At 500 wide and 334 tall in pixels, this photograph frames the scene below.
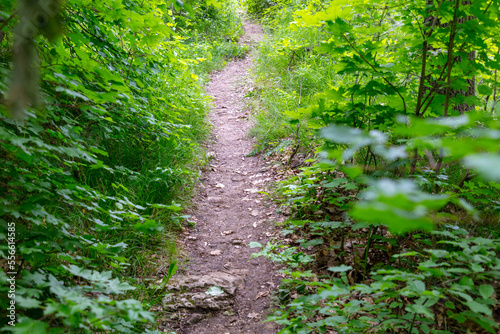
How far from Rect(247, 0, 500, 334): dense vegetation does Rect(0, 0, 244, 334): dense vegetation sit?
2.92 ft

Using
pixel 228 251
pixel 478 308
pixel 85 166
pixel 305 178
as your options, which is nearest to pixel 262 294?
pixel 228 251

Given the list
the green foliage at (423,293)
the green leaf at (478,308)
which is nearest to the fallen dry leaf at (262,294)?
the green foliage at (423,293)

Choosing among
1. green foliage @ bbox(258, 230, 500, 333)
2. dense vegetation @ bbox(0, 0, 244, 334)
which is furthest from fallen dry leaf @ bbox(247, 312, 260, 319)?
dense vegetation @ bbox(0, 0, 244, 334)

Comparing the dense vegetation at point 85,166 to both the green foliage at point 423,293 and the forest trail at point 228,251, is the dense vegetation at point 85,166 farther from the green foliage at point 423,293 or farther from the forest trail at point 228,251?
the green foliage at point 423,293

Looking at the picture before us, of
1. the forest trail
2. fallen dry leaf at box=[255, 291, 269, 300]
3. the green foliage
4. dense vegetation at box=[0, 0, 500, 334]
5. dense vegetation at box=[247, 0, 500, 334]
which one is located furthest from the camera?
fallen dry leaf at box=[255, 291, 269, 300]

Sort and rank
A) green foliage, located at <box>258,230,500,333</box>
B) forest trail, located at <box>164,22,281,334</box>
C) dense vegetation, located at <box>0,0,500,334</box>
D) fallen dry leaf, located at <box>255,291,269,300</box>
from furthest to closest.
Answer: fallen dry leaf, located at <box>255,291,269,300</box> < forest trail, located at <box>164,22,281,334</box> < green foliage, located at <box>258,230,500,333</box> < dense vegetation, located at <box>0,0,500,334</box>

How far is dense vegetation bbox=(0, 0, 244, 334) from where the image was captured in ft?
3.70

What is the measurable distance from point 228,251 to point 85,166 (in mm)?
1721

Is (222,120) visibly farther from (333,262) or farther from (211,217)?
(333,262)

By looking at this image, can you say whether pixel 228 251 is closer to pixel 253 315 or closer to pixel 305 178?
pixel 253 315

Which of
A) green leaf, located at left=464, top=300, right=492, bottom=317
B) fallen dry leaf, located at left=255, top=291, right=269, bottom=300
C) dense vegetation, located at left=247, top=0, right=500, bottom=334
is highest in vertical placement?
dense vegetation, located at left=247, top=0, right=500, bottom=334

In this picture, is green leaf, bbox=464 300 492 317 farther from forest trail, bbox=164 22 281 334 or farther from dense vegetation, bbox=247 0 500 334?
forest trail, bbox=164 22 281 334

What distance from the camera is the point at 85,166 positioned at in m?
2.90

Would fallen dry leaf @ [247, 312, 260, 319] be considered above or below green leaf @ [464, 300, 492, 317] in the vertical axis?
below
